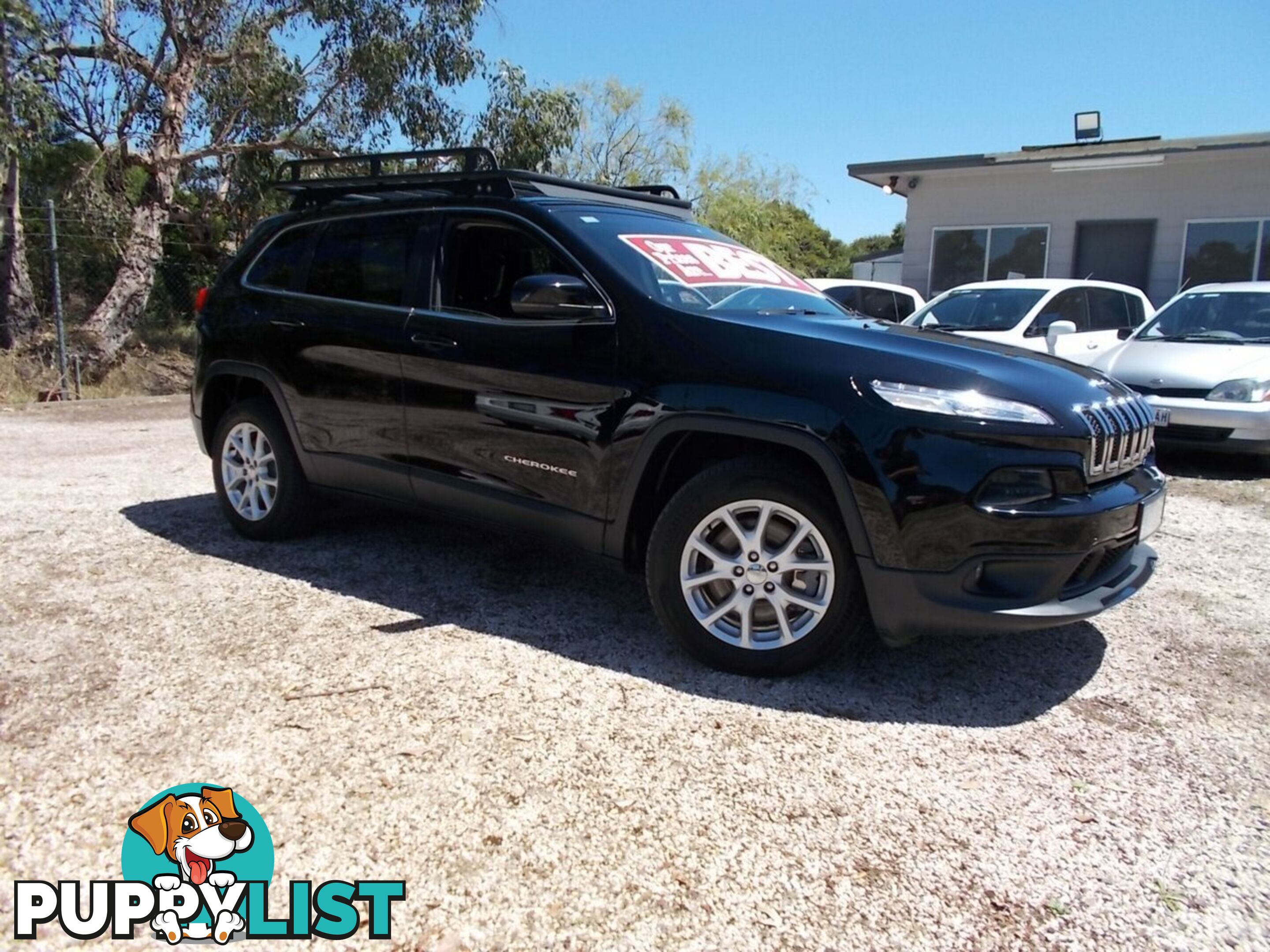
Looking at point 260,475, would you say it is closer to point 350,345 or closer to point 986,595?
point 350,345

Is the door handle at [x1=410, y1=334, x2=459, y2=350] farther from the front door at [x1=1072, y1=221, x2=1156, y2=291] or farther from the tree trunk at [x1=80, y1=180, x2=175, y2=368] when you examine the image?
the front door at [x1=1072, y1=221, x2=1156, y2=291]

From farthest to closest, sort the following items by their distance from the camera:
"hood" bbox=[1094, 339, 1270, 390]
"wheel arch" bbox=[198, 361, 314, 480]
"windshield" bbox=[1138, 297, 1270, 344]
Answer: "windshield" bbox=[1138, 297, 1270, 344], "hood" bbox=[1094, 339, 1270, 390], "wheel arch" bbox=[198, 361, 314, 480]

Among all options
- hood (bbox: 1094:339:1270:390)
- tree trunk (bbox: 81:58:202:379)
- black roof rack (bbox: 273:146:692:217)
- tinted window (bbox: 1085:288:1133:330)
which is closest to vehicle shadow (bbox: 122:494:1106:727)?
black roof rack (bbox: 273:146:692:217)

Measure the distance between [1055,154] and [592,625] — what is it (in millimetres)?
13380

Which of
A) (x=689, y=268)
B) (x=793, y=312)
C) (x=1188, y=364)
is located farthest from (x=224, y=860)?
(x=1188, y=364)

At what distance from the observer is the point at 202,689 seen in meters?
3.14

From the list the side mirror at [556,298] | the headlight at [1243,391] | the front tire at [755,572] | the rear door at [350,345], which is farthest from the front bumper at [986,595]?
the headlight at [1243,391]

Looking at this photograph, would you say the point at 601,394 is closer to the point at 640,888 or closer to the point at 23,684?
the point at 640,888

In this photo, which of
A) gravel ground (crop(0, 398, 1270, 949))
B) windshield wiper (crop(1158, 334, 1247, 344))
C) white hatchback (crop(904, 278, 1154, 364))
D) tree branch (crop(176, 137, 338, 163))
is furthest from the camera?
tree branch (crop(176, 137, 338, 163))

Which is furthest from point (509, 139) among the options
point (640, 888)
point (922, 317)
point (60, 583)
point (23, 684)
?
point (640, 888)

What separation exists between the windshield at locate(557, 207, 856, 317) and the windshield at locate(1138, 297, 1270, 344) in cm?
546

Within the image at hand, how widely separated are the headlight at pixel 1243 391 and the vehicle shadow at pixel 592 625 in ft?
14.1

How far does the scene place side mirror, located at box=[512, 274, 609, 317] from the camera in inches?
138

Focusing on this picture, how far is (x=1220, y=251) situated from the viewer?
1332 centimetres
